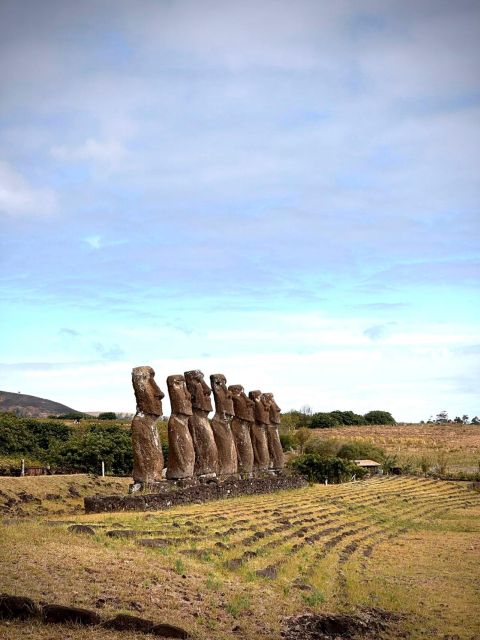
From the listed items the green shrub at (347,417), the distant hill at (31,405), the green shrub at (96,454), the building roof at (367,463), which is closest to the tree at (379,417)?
the green shrub at (347,417)

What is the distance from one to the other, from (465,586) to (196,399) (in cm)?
1165

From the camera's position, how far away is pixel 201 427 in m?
26.2

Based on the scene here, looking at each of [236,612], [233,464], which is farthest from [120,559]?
[233,464]

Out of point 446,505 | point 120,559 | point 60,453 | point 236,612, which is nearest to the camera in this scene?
point 236,612

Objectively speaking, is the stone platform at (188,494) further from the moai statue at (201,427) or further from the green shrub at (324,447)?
the green shrub at (324,447)

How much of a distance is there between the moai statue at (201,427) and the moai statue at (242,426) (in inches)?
158

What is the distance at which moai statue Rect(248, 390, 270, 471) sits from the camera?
32500 millimetres

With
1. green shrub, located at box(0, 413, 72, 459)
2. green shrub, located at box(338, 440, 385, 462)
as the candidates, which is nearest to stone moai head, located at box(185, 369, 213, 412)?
green shrub, located at box(0, 413, 72, 459)

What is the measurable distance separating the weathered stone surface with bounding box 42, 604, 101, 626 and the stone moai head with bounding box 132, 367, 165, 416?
1292 cm

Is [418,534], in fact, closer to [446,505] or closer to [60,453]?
[446,505]

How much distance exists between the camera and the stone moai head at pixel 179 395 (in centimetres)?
2475

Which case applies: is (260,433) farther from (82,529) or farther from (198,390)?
(82,529)

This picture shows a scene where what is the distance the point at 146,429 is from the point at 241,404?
863 cm

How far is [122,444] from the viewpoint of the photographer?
36.8 metres
